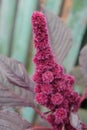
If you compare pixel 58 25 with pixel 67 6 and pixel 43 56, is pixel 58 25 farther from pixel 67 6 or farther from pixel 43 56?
pixel 67 6

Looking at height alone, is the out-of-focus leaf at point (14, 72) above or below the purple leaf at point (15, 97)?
above

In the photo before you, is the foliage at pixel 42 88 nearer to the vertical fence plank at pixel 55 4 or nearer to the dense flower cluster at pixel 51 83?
the dense flower cluster at pixel 51 83

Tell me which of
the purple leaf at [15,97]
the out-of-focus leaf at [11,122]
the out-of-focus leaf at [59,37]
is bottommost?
the out-of-focus leaf at [11,122]

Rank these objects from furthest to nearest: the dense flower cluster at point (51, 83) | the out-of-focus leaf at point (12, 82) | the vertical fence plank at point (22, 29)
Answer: the vertical fence plank at point (22, 29)
the out-of-focus leaf at point (12, 82)
the dense flower cluster at point (51, 83)

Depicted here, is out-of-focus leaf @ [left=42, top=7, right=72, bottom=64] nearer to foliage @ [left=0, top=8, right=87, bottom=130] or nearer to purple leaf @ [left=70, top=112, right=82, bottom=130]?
foliage @ [left=0, top=8, right=87, bottom=130]

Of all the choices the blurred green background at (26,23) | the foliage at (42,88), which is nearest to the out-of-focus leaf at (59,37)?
the foliage at (42,88)

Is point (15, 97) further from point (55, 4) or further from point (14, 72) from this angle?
point (55, 4)

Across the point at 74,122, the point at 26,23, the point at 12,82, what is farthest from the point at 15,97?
the point at 26,23
